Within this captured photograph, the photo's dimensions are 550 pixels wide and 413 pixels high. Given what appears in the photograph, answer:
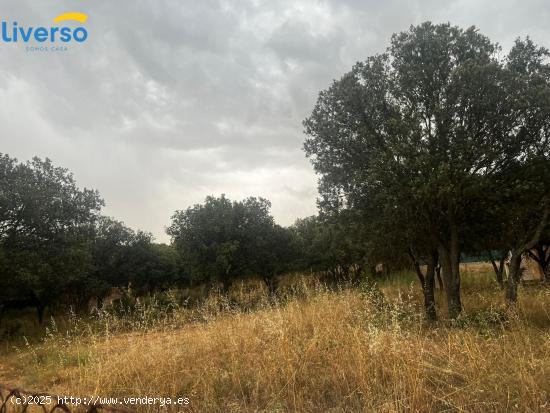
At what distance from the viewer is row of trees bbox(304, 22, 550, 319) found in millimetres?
11742

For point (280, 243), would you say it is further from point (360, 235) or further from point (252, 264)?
point (360, 235)

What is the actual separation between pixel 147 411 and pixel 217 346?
3050 mm

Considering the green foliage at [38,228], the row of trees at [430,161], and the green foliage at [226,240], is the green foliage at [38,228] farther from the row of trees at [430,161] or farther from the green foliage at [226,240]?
the green foliage at [226,240]

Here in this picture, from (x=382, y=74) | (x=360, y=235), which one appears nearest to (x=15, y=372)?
(x=360, y=235)

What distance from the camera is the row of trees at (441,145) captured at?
11742mm

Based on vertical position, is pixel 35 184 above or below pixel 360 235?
above

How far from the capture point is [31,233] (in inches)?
807

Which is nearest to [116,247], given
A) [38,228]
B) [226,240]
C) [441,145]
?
[226,240]

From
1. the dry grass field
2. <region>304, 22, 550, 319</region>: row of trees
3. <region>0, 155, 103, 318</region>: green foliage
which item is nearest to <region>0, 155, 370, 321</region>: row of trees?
<region>0, 155, 103, 318</region>: green foliage

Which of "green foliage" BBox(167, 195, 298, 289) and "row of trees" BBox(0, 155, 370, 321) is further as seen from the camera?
"green foliage" BBox(167, 195, 298, 289)

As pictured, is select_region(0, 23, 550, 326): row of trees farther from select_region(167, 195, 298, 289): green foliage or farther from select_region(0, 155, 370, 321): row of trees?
select_region(167, 195, 298, 289): green foliage

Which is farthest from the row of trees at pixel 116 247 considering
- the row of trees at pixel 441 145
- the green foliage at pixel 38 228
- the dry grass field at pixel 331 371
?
the dry grass field at pixel 331 371

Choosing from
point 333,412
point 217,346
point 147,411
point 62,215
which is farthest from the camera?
point 62,215

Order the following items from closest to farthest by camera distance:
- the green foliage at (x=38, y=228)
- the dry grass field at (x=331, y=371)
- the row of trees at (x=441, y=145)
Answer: the dry grass field at (x=331, y=371) → the row of trees at (x=441, y=145) → the green foliage at (x=38, y=228)
